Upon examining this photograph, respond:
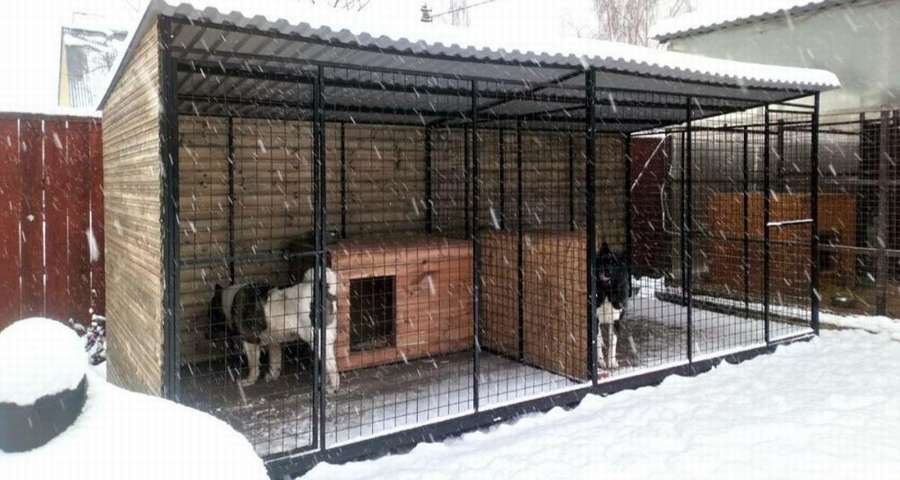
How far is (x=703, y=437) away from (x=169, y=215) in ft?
12.4

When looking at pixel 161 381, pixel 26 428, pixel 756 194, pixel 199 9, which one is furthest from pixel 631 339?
pixel 26 428

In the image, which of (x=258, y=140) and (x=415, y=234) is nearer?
(x=258, y=140)

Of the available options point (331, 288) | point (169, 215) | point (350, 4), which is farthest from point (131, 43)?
point (350, 4)

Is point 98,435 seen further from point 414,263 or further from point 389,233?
point 389,233

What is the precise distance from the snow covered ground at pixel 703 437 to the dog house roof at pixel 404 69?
2562 millimetres

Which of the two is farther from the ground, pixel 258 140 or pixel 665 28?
pixel 665 28

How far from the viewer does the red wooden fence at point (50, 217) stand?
22.0ft

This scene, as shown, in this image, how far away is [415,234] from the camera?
7.67 metres

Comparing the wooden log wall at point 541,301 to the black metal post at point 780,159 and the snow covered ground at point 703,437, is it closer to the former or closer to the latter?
the snow covered ground at point 703,437

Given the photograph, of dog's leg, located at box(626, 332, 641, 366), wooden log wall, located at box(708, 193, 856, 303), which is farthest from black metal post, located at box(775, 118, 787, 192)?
dog's leg, located at box(626, 332, 641, 366)

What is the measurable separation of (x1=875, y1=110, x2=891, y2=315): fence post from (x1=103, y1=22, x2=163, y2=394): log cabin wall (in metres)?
7.32

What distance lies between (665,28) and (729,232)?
341 cm

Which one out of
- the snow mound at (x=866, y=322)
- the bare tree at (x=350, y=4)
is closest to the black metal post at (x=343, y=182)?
the snow mound at (x=866, y=322)

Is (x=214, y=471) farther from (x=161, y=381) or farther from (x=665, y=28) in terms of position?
(x=665, y=28)
